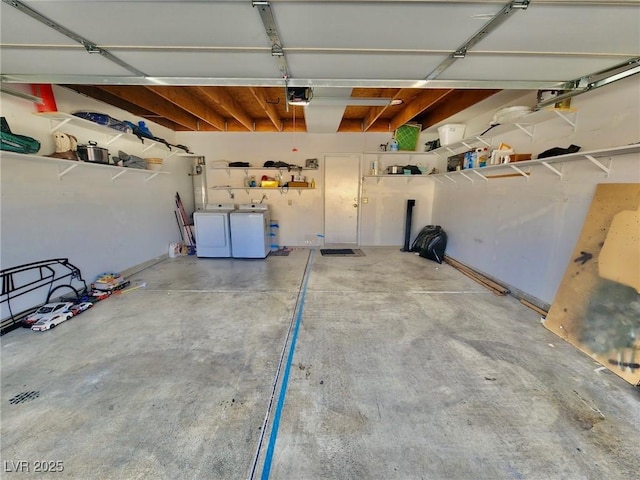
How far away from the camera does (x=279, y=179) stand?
Result: 5770 mm

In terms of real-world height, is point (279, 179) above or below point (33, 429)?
above

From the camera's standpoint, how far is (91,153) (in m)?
3.20

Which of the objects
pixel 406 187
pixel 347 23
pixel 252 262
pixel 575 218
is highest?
pixel 347 23

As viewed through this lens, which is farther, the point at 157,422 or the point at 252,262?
the point at 252,262

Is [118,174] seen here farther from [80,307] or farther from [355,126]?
[355,126]

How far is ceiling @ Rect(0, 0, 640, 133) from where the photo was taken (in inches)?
52.5

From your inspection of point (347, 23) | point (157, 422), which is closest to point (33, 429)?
point (157, 422)

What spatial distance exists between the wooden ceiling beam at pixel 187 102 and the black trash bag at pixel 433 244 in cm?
475

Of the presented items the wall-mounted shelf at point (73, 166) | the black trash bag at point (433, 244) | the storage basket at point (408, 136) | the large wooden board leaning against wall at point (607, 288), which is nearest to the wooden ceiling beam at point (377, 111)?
the storage basket at point (408, 136)

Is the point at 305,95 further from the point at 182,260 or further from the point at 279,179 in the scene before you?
the point at 182,260

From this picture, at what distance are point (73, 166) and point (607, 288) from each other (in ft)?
18.3

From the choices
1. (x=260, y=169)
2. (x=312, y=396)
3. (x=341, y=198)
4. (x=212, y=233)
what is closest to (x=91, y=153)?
(x=212, y=233)

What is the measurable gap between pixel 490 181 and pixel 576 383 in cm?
285

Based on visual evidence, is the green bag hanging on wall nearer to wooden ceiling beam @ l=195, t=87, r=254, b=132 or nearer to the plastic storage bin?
wooden ceiling beam @ l=195, t=87, r=254, b=132
